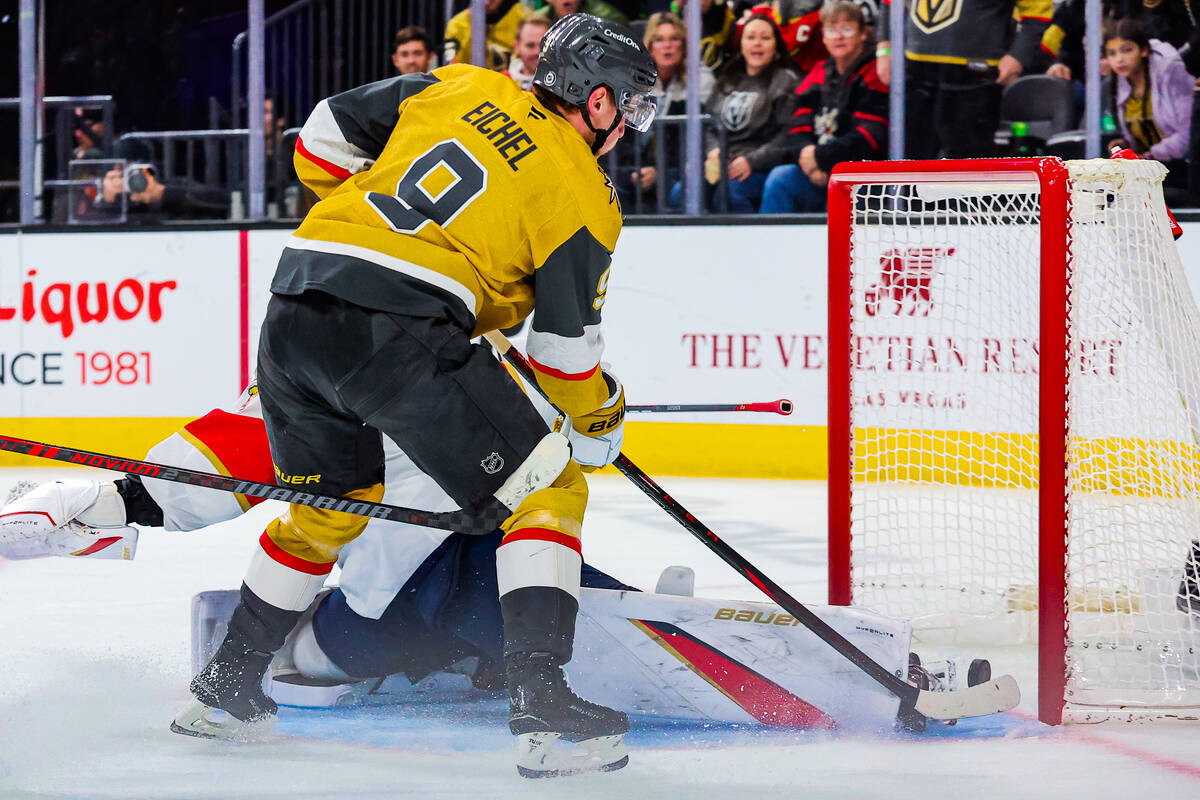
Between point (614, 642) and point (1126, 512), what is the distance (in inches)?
40.2

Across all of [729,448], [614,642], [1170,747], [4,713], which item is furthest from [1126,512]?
[729,448]

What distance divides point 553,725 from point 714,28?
3.96 m

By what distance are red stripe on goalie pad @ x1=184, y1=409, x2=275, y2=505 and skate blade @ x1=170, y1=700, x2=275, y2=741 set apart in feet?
1.12

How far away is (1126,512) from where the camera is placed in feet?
8.45

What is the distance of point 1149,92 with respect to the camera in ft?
16.4

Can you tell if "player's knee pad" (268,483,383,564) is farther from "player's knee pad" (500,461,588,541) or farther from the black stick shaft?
the black stick shaft

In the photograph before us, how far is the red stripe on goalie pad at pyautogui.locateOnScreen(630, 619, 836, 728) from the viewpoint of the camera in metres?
2.15

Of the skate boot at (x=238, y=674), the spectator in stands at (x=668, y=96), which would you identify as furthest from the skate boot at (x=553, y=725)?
the spectator in stands at (x=668, y=96)

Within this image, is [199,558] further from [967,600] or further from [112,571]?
[967,600]

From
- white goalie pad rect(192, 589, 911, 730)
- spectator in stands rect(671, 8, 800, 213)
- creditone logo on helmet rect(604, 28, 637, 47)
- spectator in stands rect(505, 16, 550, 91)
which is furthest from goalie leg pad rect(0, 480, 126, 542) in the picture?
spectator in stands rect(505, 16, 550, 91)

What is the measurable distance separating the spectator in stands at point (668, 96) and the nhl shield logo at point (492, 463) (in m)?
3.55

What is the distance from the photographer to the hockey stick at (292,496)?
6.26 feet

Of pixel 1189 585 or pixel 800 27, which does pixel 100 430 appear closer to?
pixel 800 27

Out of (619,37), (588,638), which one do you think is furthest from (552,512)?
(619,37)
